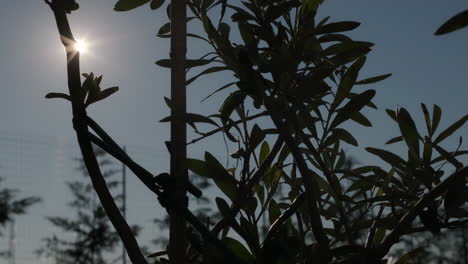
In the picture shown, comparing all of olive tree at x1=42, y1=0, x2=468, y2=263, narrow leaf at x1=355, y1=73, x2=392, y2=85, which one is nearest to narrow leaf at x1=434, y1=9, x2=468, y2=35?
olive tree at x1=42, y1=0, x2=468, y2=263

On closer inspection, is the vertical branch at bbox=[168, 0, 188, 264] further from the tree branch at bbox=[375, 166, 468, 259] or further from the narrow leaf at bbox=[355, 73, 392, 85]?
the narrow leaf at bbox=[355, 73, 392, 85]

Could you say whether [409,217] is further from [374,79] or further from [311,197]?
[374,79]

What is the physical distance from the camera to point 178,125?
1.89 ft

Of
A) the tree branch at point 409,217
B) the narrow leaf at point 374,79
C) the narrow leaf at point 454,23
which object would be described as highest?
the narrow leaf at point 374,79

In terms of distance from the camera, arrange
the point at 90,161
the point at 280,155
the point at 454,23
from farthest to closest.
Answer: the point at 280,155
the point at 90,161
the point at 454,23

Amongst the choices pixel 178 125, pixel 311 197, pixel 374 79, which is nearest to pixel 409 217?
pixel 311 197

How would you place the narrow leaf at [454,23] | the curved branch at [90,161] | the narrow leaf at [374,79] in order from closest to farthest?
1. the narrow leaf at [454,23]
2. the curved branch at [90,161]
3. the narrow leaf at [374,79]

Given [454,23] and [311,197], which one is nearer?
[454,23]

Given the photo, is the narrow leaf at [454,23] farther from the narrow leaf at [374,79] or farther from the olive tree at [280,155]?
the narrow leaf at [374,79]

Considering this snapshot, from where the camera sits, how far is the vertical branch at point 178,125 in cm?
55

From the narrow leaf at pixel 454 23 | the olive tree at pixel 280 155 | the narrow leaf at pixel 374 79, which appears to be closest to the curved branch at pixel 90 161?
the olive tree at pixel 280 155

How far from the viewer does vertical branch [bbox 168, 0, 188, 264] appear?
21.5 inches

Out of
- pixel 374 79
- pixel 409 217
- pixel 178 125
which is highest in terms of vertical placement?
pixel 374 79

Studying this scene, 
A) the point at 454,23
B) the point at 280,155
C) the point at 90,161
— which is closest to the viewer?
the point at 454,23
